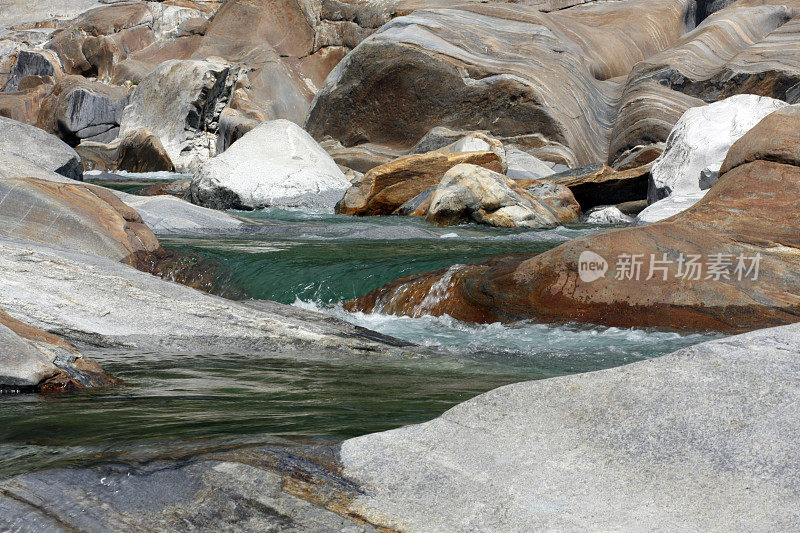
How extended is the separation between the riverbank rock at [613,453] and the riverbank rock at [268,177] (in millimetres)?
11226

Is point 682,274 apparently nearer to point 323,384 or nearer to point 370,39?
point 323,384

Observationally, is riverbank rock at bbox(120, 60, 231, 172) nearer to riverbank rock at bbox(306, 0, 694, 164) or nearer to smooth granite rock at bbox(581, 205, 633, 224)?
riverbank rock at bbox(306, 0, 694, 164)

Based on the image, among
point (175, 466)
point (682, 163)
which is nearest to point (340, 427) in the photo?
point (175, 466)

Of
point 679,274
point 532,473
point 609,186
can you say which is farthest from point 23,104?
point 532,473

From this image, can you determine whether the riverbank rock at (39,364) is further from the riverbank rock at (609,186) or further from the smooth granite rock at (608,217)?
the riverbank rock at (609,186)

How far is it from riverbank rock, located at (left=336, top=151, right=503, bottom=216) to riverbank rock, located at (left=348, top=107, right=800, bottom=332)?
20.4 feet

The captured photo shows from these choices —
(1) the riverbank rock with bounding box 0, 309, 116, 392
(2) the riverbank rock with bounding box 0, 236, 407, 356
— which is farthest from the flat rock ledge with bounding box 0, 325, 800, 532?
(2) the riverbank rock with bounding box 0, 236, 407, 356

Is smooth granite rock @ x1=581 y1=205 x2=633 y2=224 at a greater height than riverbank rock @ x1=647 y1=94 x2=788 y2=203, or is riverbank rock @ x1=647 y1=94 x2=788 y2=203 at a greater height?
riverbank rock @ x1=647 y1=94 x2=788 y2=203

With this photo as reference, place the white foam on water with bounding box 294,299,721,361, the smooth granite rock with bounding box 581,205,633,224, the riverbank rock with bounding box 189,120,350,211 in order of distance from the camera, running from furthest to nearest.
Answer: the riverbank rock with bounding box 189,120,350,211
the smooth granite rock with bounding box 581,205,633,224
the white foam on water with bounding box 294,299,721,361

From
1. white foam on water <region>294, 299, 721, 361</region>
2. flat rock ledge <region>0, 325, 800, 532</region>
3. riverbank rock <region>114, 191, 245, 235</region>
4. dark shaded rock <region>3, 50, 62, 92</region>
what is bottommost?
dark shaded rock <region>3, 50, 62, 92</region>

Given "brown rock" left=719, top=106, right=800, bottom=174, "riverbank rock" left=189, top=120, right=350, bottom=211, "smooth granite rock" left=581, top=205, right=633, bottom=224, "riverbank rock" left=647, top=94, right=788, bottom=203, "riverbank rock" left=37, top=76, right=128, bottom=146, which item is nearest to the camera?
"brown rock" left=719, top=106, right=800, bottom=174

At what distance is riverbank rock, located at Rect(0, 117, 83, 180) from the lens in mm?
10367

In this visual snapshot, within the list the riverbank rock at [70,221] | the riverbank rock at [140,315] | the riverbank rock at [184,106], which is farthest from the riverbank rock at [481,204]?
the riverbank rock at [184,106]

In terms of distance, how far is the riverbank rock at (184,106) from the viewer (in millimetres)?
25078
